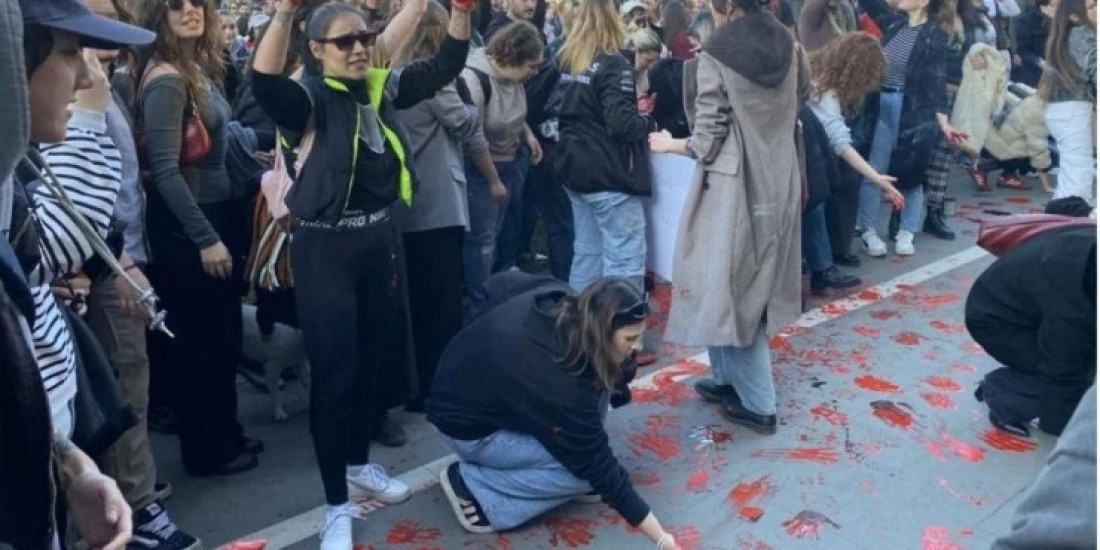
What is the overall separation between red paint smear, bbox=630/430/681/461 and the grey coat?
1.15m

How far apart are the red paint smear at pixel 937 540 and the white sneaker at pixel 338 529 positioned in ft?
6.29

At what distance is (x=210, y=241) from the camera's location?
12.4 feet

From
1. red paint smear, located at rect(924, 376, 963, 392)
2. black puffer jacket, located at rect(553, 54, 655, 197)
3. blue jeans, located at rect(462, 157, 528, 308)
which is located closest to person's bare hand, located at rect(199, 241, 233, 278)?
blue jeans, located at rect(462, 157, 528, 308)

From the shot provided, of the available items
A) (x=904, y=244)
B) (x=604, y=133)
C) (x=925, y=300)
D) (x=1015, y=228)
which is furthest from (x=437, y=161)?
(x=904, y=244)

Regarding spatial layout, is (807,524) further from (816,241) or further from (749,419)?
(816,241)

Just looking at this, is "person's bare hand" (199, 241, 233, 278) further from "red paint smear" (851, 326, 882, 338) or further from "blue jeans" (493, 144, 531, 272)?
"red paint smear" (851, 326, 882, 338)

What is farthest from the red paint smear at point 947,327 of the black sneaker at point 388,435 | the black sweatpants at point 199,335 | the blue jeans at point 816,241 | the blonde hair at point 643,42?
the black sweatpants at point 199,335

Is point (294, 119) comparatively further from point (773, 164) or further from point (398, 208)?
point (773, 164)

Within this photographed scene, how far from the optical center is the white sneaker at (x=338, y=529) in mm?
3625

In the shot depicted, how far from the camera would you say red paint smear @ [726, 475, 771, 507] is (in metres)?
4.02

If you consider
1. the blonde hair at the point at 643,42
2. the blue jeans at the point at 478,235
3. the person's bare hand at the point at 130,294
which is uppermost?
the blonde hair at the point at 643,42

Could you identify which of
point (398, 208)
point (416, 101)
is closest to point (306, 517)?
point (398, 208)

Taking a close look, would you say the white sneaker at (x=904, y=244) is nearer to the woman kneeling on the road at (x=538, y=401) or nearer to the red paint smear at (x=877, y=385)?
the red paint smear at (x=877, y=385)

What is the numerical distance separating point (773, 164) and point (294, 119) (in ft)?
6.40
